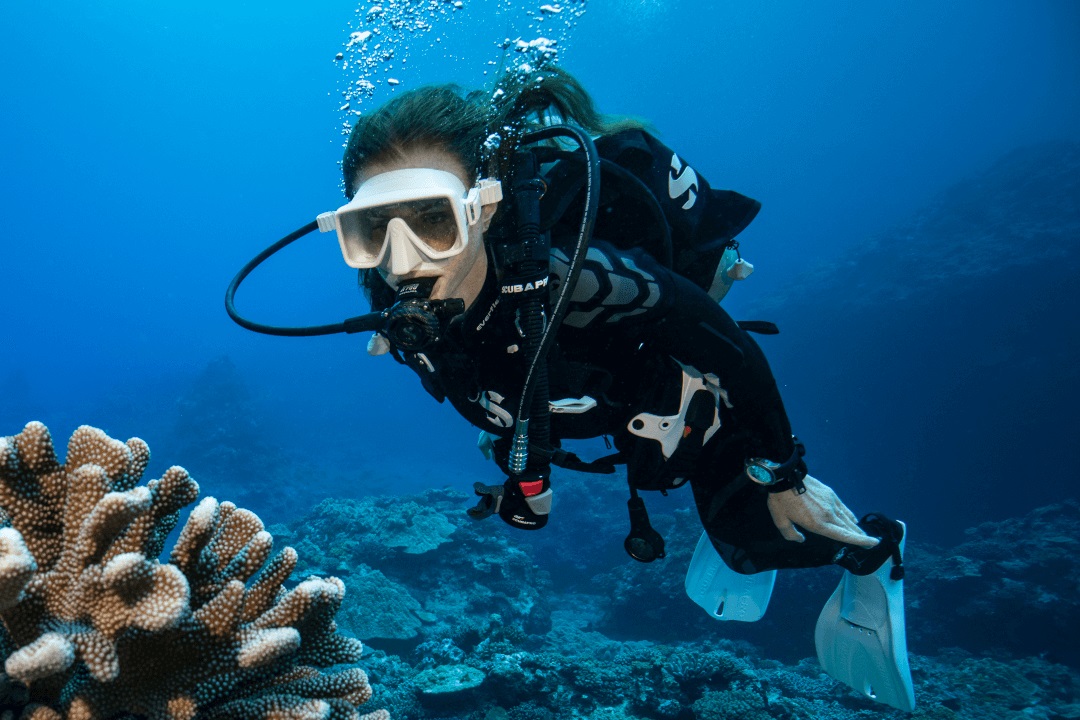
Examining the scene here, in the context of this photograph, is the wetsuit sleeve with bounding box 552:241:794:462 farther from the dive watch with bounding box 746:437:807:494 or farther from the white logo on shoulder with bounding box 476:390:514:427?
the white logo on shoulder with bounding box 476:390:514:427

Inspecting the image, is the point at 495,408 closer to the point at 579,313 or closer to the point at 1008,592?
the point at 579,313

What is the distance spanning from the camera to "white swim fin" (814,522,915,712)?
4219 mm

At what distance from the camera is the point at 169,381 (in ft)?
185

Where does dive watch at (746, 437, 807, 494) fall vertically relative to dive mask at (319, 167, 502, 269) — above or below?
below

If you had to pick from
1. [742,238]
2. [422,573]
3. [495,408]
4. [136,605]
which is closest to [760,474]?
[495,408]

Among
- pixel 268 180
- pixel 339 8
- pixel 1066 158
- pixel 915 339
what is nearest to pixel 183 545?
pixel 915 339

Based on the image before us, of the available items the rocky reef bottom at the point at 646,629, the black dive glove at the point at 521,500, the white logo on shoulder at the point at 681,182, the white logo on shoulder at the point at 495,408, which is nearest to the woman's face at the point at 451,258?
the white logo on shoulder at the point at 495,408

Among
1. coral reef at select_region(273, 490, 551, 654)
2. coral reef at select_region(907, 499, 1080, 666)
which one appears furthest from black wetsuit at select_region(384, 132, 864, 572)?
coral reef at select_region(907, 499, 1080, 666)

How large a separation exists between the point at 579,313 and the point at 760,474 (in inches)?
66.6

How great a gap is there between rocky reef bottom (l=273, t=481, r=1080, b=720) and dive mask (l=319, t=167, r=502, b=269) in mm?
5745

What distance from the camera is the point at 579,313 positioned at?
9.61 feet

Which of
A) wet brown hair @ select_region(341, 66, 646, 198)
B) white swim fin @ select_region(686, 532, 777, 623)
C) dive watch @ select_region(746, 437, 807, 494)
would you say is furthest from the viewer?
white swim fin @ select_region(686, 532, 777, 623)

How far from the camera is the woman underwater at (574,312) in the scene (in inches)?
105

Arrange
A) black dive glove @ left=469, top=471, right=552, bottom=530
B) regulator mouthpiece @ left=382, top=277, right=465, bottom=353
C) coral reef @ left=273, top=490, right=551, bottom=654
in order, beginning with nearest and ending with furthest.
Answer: regulator mouthpiece @ left=382, top=277, right=465, bottom=353 → black dive glove @ left=469, top=471, right=552, bottom=530 → coral reef @ left=273, top=490, right=551, bottom=654
